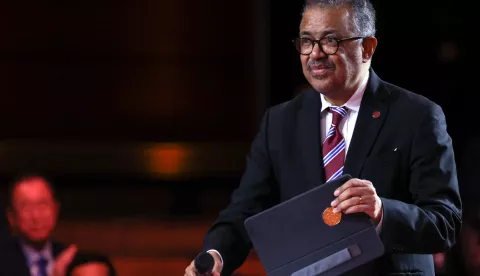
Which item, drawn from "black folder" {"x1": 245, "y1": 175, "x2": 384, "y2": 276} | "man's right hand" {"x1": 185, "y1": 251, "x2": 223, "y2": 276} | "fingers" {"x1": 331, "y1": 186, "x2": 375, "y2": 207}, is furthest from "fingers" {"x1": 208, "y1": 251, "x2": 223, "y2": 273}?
"fingers" {"x1": 331, "y1": 186, "x2": 375, "y2": 207}

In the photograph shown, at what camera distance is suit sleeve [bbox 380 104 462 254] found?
228 cm

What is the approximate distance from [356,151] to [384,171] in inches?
3.5

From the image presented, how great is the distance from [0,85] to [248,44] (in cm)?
164

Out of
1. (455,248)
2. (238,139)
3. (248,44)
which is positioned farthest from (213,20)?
(455,248)

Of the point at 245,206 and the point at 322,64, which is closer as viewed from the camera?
the point at 322,64

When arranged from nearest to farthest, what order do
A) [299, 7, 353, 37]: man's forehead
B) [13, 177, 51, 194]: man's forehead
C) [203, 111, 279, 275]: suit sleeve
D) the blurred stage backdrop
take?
[299, 7, 353, 37]: man's forehead < [203, 111, 279, 275]: suit sleeve < [13, 177, 51, 194]: man's forehead < the blurred stage backdrop

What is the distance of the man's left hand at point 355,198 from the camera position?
2145mm

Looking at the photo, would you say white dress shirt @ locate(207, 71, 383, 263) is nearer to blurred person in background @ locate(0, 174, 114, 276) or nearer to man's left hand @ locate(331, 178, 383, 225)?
man's left hand @ locate(331, 178, 383, 225)

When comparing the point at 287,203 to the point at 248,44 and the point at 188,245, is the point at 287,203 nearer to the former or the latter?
the point at 188,245

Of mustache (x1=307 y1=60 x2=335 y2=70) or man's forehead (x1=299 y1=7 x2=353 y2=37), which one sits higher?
man's forehead (x1=299 y1=7 x2=353 y2=37)

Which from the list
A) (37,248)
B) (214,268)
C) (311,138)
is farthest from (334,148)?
(37,248)

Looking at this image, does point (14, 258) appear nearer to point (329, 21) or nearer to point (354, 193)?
point (329, 21)

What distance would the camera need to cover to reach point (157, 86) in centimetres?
632

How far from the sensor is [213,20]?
243 inches
